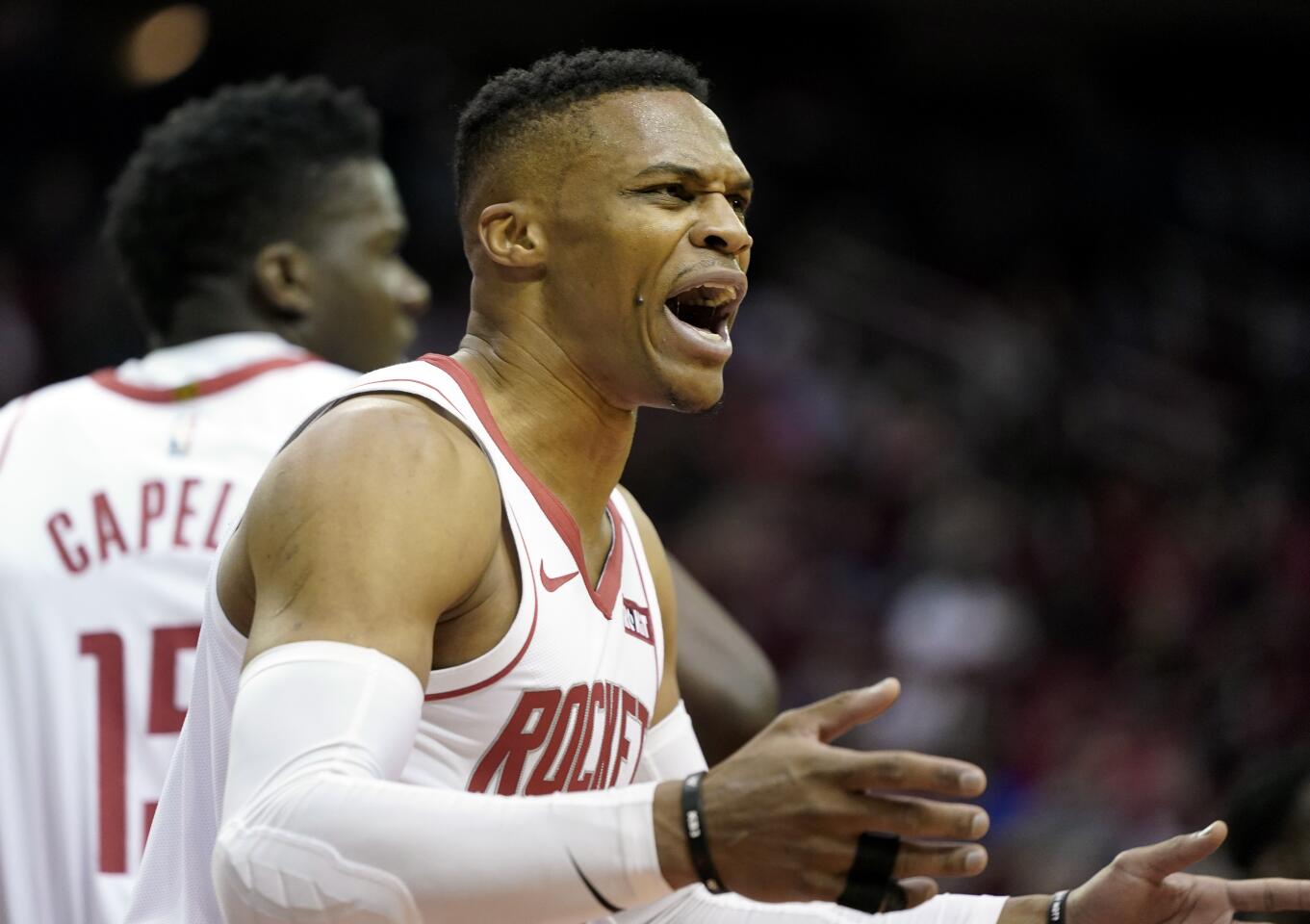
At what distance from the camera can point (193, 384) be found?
3811 mm

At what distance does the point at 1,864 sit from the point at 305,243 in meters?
1.60

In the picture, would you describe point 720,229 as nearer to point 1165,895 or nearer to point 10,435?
point 1165,895

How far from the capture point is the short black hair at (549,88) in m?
2.93

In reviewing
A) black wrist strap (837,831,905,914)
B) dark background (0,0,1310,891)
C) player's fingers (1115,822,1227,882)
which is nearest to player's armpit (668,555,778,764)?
player's fingers (1115,822,1227,882)

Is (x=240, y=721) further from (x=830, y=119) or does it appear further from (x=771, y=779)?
(x=830, y=119)

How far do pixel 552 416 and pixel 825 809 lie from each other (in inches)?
42.5

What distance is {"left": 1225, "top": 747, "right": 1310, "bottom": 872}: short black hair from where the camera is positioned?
412cm

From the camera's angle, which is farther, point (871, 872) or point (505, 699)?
point (505, 699)

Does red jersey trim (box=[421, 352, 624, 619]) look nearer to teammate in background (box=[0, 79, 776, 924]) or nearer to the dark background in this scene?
teammate in background (box=[0, 79, 776, 924])

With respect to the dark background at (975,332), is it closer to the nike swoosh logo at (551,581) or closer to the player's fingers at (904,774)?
the nike swoosh logo at (551,581)

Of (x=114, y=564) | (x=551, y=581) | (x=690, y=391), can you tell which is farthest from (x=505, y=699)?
(x=114, y=564)

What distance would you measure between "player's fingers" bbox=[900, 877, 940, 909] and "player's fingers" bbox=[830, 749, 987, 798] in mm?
134

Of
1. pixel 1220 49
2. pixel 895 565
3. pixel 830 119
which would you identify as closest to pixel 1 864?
pixel 895 565

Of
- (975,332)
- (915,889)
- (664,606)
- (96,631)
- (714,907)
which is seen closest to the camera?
(915,889)
